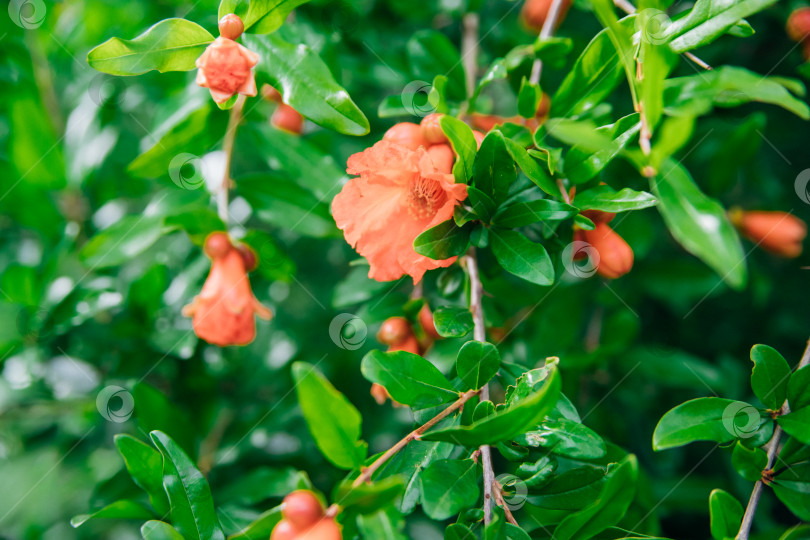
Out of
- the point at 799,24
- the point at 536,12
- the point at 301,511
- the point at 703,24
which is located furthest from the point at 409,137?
the point at 799,24

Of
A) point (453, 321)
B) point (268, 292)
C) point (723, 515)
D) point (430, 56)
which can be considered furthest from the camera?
point (268, 292)

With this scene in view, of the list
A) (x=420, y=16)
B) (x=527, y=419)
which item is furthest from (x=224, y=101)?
(x=420, y=16)

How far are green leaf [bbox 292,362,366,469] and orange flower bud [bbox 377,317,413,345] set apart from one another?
0.29 m

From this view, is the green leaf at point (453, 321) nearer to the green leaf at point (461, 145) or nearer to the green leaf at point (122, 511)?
the green leaf at point (461, 145)

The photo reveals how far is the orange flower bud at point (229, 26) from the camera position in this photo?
0.75 m

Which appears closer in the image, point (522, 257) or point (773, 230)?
point (522, 257)

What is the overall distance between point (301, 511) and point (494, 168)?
0.44m

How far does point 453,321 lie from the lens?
2.56 feet

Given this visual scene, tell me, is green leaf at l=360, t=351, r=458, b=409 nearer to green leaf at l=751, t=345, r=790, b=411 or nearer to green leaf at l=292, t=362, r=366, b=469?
green leaf at l=292, t=362, r=366, b=469

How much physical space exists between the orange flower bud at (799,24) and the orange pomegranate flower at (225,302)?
1.14 meters

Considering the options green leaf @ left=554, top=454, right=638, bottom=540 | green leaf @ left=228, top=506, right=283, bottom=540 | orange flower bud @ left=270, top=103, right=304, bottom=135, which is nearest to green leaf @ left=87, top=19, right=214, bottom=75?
orange flower bud @ left=270, top=103, right=304, bottom=135

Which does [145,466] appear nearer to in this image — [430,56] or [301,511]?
[301,511]

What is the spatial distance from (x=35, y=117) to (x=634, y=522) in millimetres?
1475

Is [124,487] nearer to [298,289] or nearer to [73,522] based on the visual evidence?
[73,522]
